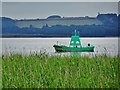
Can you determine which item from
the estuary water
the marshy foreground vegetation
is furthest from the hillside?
the marshy foreground vegetation

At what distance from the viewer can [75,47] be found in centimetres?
640

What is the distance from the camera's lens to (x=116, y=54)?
583 cm

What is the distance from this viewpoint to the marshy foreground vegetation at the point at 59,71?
5.07 metres

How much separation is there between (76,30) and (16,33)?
1112 millimetres

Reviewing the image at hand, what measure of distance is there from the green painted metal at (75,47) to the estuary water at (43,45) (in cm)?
8

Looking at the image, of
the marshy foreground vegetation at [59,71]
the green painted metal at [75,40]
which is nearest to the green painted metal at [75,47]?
the green painted metal at [75,40]

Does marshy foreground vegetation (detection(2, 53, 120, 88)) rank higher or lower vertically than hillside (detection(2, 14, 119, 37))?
lower

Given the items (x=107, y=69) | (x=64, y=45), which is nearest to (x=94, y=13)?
(x=64, y=45)

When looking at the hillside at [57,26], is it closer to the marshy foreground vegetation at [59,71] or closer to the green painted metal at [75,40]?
the green painted metal at [75,40]

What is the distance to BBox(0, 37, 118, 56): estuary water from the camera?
599 centimetres

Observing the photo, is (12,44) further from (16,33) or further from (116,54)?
(116,54)

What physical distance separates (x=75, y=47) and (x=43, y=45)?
628mm

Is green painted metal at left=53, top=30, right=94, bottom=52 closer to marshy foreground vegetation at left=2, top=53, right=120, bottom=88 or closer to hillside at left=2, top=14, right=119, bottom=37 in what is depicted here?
hillside at left=2, top=14, right=119, bottom=37

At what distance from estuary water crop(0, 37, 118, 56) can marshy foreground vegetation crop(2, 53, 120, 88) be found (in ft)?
0.55
